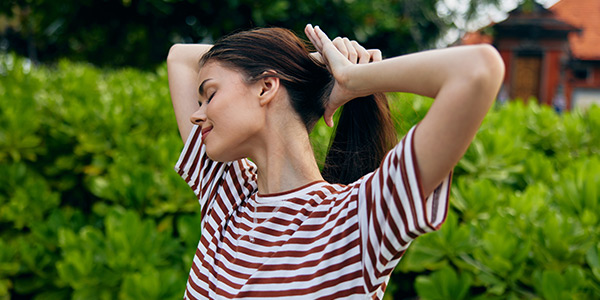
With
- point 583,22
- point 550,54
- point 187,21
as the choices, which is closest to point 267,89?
point 187,21

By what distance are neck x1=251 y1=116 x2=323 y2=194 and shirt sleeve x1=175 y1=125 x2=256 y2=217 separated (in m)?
0.15

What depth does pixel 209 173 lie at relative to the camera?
60.6 inches

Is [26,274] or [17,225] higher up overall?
[17,225]

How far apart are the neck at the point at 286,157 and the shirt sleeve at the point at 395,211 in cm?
23

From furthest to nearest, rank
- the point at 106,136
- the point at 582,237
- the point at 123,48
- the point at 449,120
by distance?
the point at 123,48, the point at 106,136, the point at 582,237, the point at 449,120

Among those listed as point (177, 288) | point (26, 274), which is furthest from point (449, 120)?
point (26, 274)

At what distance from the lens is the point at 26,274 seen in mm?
2951

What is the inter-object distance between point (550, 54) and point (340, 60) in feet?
72.4

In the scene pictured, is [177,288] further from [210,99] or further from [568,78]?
[568,78]

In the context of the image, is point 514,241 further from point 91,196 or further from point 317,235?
point 91,196

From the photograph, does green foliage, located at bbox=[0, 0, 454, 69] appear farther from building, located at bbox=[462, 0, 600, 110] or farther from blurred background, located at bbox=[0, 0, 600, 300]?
building, located at bbox=[462, 0, 600, 110]

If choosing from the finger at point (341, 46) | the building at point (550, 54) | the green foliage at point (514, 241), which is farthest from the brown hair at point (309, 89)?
the building at point (550, 54)

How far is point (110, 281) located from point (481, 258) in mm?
1398

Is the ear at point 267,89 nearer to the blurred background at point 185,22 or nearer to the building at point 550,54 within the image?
the blurred background at point 185,22
